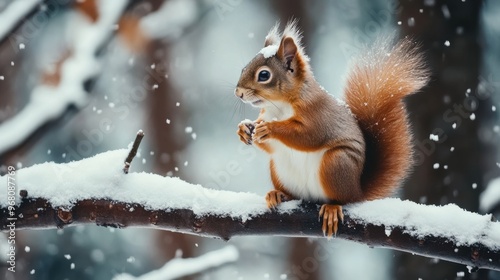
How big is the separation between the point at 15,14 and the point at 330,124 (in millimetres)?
1717

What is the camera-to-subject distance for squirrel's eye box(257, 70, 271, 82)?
237 cm

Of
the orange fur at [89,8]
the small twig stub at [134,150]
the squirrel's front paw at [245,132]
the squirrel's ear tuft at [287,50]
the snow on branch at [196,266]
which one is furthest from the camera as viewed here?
the orange fur at [89,8]

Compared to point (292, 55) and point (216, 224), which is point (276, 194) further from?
point (292, 55)

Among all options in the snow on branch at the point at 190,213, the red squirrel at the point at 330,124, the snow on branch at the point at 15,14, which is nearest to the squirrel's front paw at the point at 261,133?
the red squirrel at the point at 330,124

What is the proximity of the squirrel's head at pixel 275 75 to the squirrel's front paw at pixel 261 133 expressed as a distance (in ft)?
0.27

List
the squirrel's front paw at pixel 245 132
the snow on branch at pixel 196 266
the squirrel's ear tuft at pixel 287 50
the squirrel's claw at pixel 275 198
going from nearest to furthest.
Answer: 1. the squirrel's claw at pixel 275 198
2. the squirrel's front paw at pixel 245 132
3. the squirrel's ear tuft at pixel 287 50
4. the snow on branch at pixel 196 266

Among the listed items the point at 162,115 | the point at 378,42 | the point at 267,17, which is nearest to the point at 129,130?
the point at 162,115

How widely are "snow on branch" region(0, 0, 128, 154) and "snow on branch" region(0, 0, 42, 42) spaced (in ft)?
1.17

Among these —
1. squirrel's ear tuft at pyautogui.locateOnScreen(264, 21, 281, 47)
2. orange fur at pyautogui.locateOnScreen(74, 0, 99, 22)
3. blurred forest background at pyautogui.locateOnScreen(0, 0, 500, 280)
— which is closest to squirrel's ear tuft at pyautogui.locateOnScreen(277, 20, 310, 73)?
squirrel's ear tuft at pyautogui.locateOnScreen(264, 21, 281, 47)

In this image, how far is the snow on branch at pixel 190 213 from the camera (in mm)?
2049

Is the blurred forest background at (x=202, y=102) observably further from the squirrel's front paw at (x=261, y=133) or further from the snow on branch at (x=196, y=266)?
the squirrel's front paw at (x=261, y=133)

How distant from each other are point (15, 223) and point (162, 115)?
2.77 metres

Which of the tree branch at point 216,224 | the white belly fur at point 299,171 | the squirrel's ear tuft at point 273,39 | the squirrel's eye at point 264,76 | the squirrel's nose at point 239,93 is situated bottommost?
the tree branch at point 216,224

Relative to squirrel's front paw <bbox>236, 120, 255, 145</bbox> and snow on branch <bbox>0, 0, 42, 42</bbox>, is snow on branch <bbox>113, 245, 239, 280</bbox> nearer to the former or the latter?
squirrel's front paw <bbox>236, 120, 255, 145</bbox>
